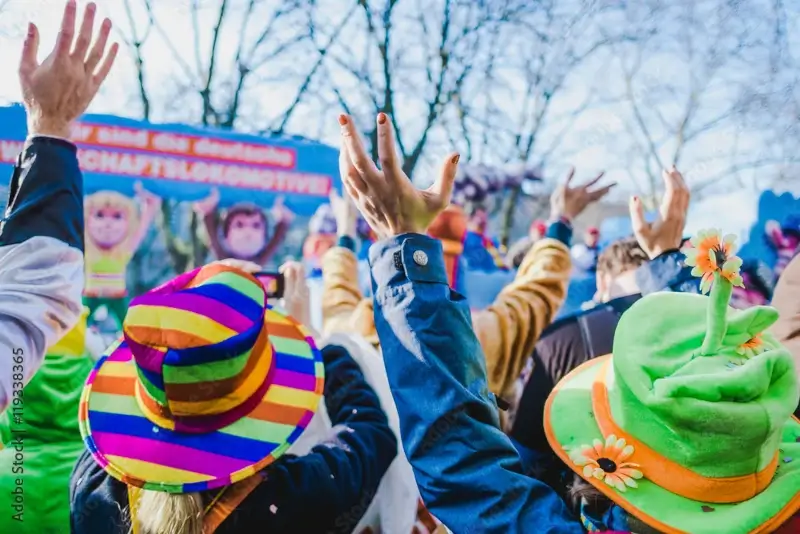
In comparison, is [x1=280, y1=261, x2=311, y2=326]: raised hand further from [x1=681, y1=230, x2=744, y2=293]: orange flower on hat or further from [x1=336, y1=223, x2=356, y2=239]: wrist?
[x1=681, y1=230, x2=744, y2=293]: orange flower on hat

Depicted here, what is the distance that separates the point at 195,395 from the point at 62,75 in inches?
26.2

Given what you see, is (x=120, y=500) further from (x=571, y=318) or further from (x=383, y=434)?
(x=571, y=318)

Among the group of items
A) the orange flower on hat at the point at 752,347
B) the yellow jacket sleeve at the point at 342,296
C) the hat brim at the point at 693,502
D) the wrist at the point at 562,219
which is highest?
the wrist at the point at 562,219

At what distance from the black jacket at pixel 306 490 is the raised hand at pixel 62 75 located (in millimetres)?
654

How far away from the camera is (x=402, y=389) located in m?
0.95

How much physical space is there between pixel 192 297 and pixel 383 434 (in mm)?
495

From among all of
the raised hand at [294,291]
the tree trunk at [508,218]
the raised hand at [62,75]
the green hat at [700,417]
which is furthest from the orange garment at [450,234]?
the tree trunk at [508,218]

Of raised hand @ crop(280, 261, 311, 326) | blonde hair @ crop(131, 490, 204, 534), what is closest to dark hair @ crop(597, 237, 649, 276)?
raised hand @ crop(280, 261, 311, 326)

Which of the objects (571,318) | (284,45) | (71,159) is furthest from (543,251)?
(284,45)

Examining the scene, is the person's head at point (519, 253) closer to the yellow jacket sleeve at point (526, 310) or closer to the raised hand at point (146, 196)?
the yellow jacket sleeve at point (526, 310)

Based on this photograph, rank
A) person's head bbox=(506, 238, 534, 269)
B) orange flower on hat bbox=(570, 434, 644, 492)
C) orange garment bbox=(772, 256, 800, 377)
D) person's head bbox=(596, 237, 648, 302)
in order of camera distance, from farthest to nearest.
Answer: person's head bbox=(506, 238, 534, 269), person's head bbox=(596, 237, 648, 302), orange garment bbox=(772, 256, 800, 377), orange flower on hat bbox=(570, 434, 644, 492)

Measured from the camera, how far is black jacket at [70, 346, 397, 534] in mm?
1250

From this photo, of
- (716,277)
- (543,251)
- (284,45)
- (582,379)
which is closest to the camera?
(716,277)

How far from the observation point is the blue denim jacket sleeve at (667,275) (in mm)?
1717
